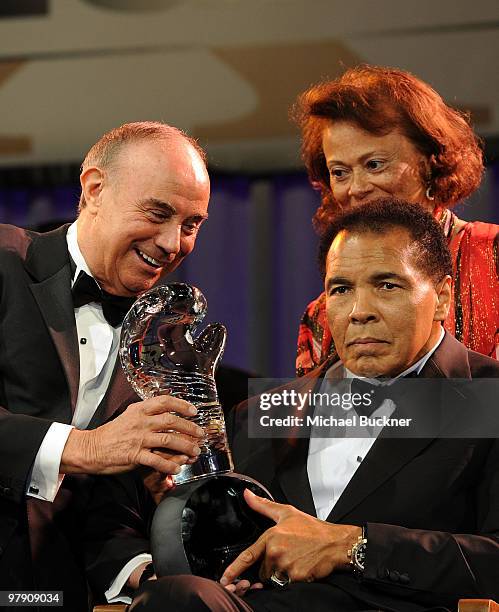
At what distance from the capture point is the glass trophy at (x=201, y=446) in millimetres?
2020

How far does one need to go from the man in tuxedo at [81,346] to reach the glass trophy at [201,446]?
0.06 meters

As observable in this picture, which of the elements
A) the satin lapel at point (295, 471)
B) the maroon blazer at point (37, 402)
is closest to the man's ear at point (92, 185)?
the maroon blazer at point (37, 402)

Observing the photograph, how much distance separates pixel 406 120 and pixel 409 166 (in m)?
0.11

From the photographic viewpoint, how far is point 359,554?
6.59ft

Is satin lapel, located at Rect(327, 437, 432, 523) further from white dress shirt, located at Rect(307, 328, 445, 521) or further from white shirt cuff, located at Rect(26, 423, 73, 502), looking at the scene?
white shirt cuff, located at Rect(26, 423, 73, 502)

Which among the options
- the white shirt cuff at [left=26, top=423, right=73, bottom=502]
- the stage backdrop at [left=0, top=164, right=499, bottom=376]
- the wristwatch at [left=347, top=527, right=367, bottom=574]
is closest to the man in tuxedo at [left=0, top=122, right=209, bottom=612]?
the white shirt cuff at [left=26, top=423, right=73, bottom=502]

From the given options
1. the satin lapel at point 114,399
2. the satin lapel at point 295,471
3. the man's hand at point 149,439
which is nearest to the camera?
the man's hand at point 149,439

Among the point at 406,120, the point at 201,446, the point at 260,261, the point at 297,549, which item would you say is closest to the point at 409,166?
the point at 406,120

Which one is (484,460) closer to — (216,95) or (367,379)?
(367,379)

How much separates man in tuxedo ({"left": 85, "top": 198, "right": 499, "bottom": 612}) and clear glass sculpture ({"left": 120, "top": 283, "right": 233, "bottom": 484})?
0.21 metres

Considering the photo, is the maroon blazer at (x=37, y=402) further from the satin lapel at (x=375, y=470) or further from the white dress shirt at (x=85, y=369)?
the satin lapel at (x=375, y=470)

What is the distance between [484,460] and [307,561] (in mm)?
368

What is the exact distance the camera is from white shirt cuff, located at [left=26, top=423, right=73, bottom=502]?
2.22 meters

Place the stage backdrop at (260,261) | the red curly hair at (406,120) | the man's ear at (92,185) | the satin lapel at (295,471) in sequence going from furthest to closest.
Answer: the stage backdrop at (260,261), the red curly hair at (406,120), the man's ear at (92,185), the satin lapel at (295,471)
